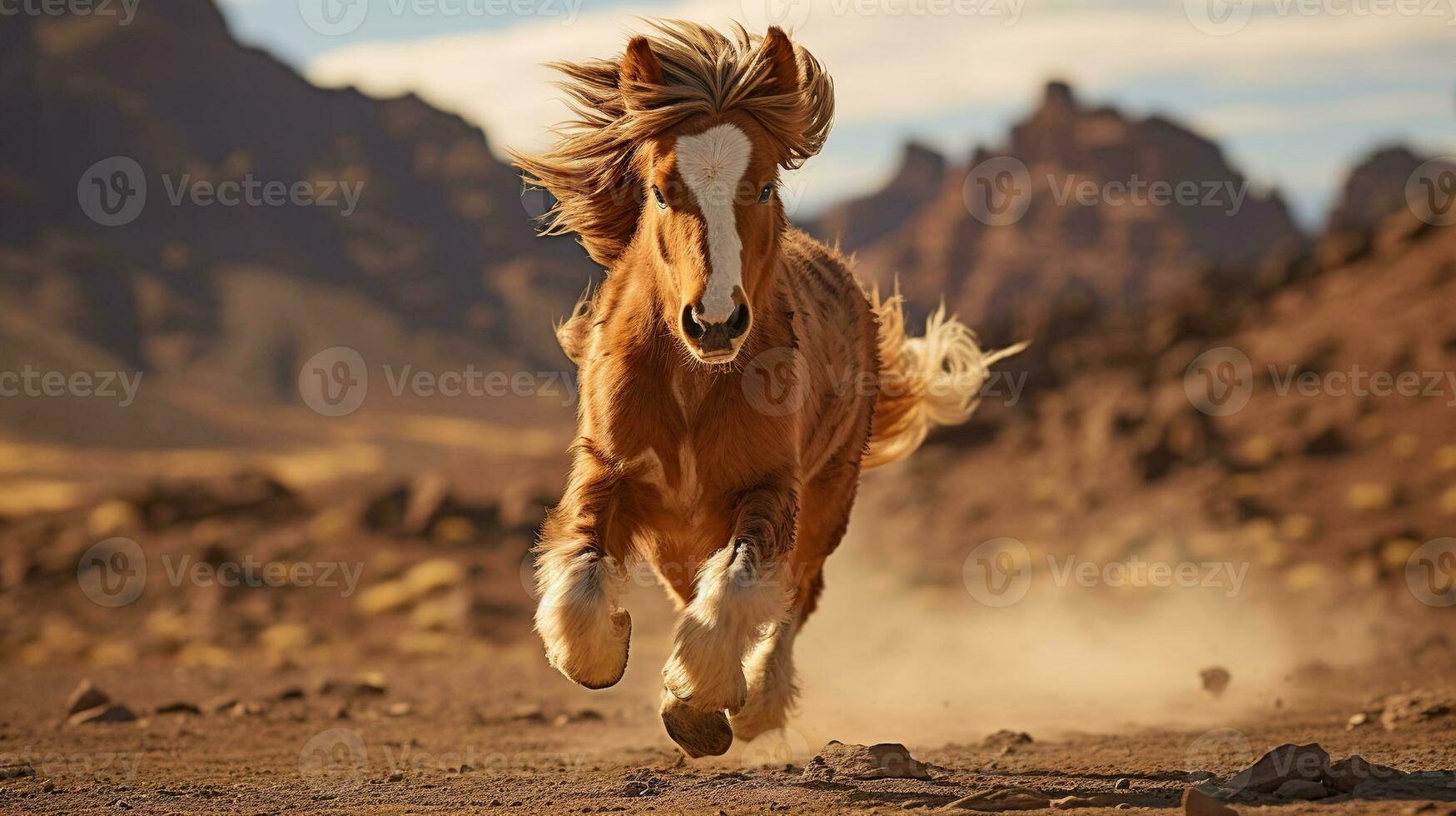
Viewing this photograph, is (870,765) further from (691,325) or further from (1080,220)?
(1080,220)

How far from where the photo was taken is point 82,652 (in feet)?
46.6

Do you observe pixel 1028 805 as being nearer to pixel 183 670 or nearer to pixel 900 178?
pixel 183 670

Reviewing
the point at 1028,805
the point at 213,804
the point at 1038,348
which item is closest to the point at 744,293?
the point at 1028,805

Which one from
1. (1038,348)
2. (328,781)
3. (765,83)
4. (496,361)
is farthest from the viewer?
(496,361)

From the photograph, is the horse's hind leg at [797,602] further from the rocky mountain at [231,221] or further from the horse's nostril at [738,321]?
the rocky mountain at [231,221]

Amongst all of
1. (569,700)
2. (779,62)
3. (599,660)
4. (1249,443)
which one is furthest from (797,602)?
(1249,443)

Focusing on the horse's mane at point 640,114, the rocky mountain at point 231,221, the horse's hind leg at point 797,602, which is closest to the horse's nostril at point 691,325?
the horse's mane at point 640,114

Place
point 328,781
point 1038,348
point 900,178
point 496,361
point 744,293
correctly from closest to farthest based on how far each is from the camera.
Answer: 1. point 744,293
2. point 328,781
3. point 1038,348
4. point 496,361
5. point 900,178

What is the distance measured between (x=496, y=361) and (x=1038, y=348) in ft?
107

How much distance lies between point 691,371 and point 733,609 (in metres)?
1.03

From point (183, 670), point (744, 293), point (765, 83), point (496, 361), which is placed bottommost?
point (183, 670)

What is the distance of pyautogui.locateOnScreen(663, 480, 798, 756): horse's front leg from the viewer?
5.45 metres

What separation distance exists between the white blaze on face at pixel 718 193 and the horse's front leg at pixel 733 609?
1.10m

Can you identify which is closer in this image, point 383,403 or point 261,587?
point 261,587
